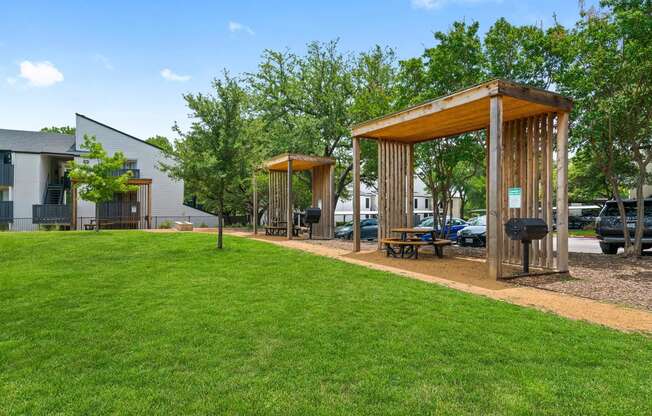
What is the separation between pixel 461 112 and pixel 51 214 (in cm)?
2669

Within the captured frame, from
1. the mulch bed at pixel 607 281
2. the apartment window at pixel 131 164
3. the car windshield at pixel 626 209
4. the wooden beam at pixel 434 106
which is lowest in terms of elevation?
the mulch bed at pixel 607 281

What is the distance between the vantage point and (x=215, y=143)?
39.6ft

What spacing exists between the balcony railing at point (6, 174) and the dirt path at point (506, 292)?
25.4 metres

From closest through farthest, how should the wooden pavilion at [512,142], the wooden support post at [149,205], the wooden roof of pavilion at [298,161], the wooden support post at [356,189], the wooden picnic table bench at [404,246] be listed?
the wooden pavilion at [512,142], the wooden picnic table bench at [404,246], the wooden support post at [356,189], the wooden roof of pavilion at [298,161], the wooden support post at [149,205]

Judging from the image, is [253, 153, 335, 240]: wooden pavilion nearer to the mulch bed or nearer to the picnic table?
the picnic table

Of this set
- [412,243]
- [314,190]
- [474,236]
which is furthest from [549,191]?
[314,190]

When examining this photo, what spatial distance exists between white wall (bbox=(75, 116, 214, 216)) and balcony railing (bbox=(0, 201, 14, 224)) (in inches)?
227

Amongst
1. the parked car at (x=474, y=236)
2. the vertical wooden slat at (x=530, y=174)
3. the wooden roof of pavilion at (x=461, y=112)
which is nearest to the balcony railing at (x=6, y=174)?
the wooden roof of pavilion at (x=461, y=112)

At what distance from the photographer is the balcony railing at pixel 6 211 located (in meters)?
25.4

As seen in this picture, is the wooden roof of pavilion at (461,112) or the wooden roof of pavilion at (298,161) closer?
the wooden roof of pavilion at (461,112)

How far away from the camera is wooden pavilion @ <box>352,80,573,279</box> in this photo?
8125 mm

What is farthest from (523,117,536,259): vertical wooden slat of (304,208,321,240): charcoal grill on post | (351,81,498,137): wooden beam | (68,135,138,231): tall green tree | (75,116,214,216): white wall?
(75,116,214,216): white wall

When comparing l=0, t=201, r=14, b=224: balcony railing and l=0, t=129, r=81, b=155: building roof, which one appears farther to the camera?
l=0, t=129, r=81, b=155: building roof

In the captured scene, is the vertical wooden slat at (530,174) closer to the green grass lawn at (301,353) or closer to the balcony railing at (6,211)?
the green grass lawn at (301,353)
